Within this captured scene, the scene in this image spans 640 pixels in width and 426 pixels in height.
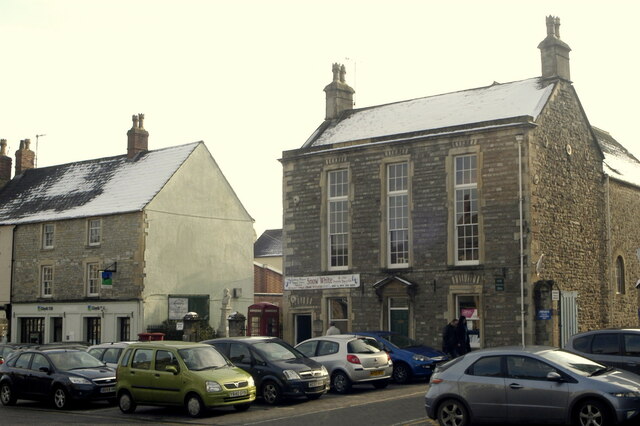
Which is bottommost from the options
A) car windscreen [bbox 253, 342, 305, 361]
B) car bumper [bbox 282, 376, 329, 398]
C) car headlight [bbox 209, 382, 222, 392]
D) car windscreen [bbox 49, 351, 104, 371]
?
car bumper [bbox 282, 376, 329, 398]

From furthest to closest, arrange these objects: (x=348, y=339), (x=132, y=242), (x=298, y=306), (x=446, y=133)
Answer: (x=132, y=242), (x=298, y=306), (x=446, y=133), (x=348, y=339)

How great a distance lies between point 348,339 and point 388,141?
1101 centimetres

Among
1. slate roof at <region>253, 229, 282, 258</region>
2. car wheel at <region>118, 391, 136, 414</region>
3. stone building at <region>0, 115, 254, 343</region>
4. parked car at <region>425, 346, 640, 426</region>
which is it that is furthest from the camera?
slate roof at <region>253, 229, 282, 258</region>

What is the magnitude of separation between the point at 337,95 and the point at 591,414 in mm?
25265

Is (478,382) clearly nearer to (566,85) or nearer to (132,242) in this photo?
(566,85)

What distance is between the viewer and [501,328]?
27781 millimetres

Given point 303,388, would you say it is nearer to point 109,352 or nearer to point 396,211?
point 109,352

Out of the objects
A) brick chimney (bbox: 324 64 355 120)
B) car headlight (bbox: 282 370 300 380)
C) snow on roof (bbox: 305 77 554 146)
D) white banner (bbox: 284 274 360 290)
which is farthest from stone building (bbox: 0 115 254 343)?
car headlight (bbox: 282 370 300 380)

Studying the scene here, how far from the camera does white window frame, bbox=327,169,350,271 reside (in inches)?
1271

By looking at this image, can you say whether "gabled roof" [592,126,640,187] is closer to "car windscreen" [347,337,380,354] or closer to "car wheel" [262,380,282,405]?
"car windscreen" [347,337,380,354]

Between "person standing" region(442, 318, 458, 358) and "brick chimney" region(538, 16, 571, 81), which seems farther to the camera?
"brick chimney" region(538, 16, 571, 81)

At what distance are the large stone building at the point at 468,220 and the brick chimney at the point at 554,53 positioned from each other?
6cm

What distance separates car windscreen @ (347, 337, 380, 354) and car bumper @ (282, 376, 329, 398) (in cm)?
220

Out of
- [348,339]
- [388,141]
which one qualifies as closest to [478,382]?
[348,339]
